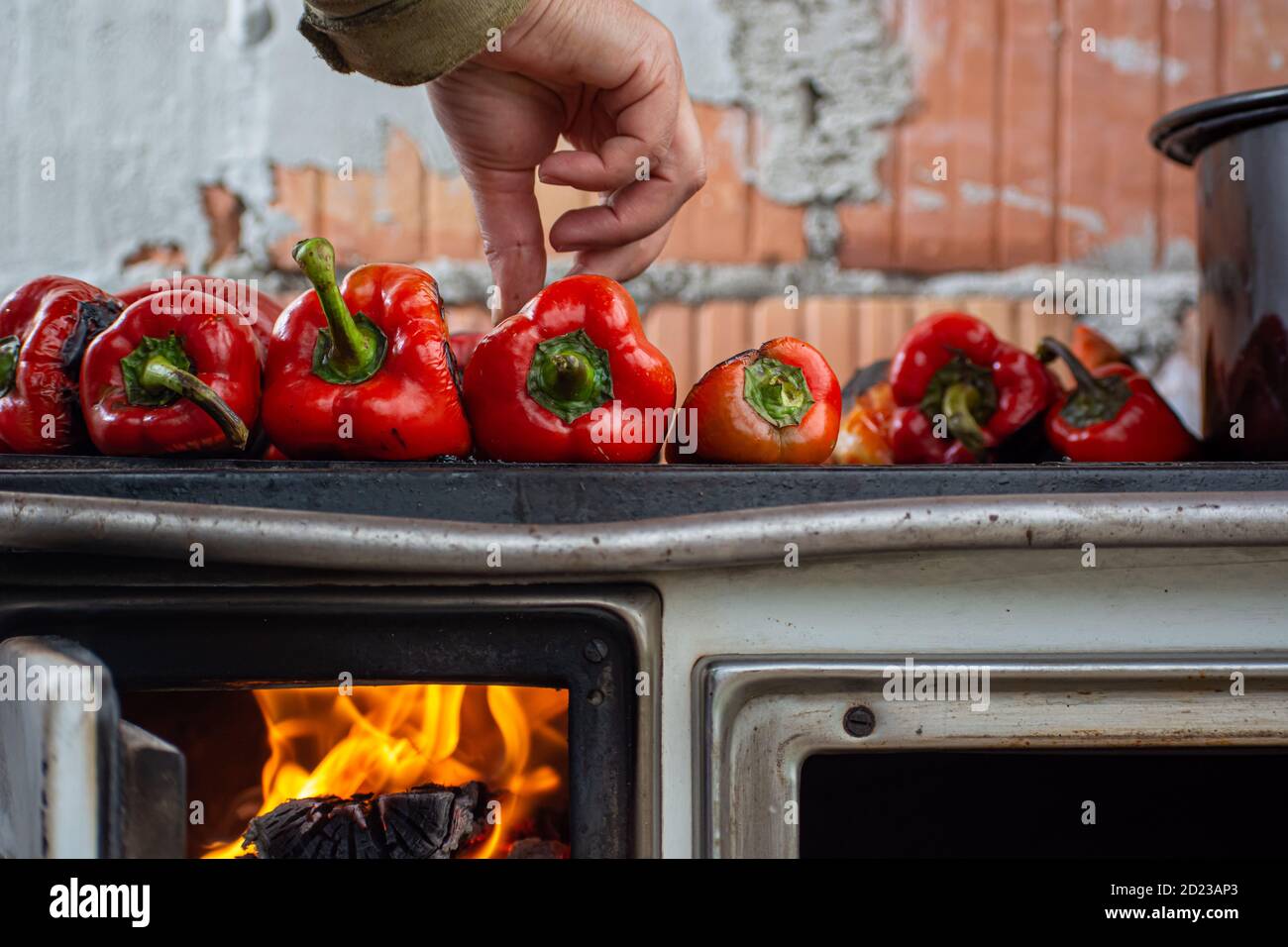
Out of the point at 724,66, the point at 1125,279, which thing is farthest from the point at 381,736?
the point at 1125,279

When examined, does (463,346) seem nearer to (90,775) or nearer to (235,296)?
(235,296)

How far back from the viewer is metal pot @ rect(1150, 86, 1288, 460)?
1.10m

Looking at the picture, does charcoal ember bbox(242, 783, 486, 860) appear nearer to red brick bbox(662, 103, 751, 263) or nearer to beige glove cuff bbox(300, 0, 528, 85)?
beige glove cuff bbox(300, 0, 528, 85)

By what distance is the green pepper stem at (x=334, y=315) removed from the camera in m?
0.90

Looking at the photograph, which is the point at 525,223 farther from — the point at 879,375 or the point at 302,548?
the point at 879,375

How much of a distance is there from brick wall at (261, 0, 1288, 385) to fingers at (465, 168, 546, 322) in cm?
102

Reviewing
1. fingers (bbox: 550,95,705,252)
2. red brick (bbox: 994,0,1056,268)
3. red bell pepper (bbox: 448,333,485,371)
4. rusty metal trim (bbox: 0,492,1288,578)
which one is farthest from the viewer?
red brick (bbox: 994,0,1056,268)

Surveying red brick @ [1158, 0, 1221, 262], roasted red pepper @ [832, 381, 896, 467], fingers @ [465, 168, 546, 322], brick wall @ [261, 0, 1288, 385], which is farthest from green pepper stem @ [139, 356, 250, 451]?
red brick @ [1158, 0, 1221, 262]

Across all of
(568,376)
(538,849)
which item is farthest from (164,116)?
(538,849)

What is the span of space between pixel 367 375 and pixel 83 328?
12.8 inches

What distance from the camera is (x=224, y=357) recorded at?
1004 mm

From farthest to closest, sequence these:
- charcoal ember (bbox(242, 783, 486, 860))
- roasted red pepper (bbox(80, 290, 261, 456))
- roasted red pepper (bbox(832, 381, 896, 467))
A: roasted red pepper (bbox(832, 381, 896, 467)) → roasted red pepper (bbox(80, 290, 261, 456)) → charcoal ember (bbox(242, 783, 486, 860))

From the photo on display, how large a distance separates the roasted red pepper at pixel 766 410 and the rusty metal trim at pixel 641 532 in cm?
31
